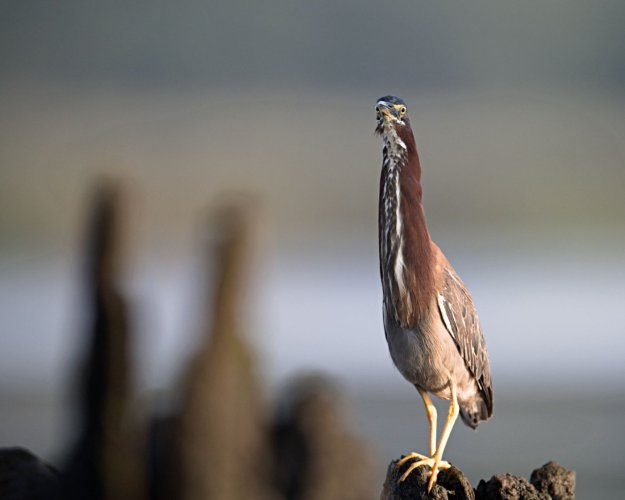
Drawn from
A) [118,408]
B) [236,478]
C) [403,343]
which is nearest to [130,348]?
[118,408]

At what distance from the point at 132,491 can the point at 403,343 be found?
1166mm

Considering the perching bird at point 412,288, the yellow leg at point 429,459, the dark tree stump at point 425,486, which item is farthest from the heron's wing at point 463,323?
the dark tree stump at point 425,486

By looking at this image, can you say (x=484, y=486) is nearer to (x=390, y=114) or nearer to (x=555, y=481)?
(x=555, y=481)

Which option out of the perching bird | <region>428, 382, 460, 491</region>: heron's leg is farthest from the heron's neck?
<region>428, 382, 460, 491</region>: heron's leg

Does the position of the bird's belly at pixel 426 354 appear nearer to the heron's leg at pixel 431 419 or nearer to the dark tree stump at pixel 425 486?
the heron's leg at pixel 431 419

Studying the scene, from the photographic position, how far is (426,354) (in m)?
1.21

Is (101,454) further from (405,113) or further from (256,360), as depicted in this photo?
(405,113)

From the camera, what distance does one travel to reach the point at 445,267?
1.28 meters

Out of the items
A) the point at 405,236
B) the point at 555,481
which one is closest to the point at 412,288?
the point at 405,236

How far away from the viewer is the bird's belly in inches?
47.6

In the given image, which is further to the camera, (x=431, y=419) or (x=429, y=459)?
(x=431, y=419)

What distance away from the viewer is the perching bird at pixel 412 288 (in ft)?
3.90

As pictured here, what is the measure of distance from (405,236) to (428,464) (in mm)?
377

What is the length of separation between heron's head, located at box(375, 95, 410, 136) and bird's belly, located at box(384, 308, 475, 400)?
33 centimetres
